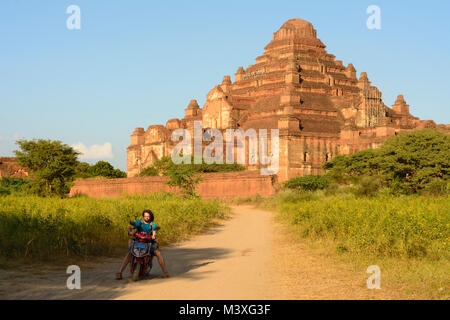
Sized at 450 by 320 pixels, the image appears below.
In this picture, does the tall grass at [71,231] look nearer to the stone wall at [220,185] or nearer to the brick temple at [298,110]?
the stone wall at [220,185]

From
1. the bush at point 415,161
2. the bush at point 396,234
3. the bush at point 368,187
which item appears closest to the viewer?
the bush at point 396,234

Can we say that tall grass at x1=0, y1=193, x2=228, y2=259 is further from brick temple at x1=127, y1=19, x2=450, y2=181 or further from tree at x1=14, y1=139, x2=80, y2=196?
brick temple at x1=127, y1=19, x2=450, y2=181

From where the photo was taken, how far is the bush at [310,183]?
36.4 m

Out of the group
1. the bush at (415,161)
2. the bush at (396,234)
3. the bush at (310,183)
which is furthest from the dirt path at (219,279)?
the bush at (310,183)

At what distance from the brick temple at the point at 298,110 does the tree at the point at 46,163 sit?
658 inches

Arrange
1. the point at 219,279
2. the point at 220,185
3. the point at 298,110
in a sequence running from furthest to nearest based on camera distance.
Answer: the point at 298,110 < the point at 220,185 < the point at 219,279

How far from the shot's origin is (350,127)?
4559 cm

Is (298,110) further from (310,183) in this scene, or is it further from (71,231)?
(71,231)

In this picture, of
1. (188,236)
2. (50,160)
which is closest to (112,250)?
(188,236)

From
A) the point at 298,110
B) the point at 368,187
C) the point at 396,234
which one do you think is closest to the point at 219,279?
the point at 396,234

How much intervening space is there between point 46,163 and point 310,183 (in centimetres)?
1891

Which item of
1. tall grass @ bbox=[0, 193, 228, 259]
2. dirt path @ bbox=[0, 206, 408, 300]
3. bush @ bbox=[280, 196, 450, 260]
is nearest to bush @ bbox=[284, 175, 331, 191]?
tall grass @ bbox=[0, 193, 228, 259]

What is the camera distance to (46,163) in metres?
36.7

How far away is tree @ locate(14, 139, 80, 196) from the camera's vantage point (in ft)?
118
